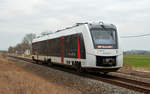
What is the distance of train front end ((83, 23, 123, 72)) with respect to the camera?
1368 centimetres

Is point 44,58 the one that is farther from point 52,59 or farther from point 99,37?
point 99,37

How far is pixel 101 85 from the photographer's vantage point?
10969mm

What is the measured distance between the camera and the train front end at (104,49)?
1368 cm

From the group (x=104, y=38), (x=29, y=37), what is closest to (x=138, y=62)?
(x=104, y=38)

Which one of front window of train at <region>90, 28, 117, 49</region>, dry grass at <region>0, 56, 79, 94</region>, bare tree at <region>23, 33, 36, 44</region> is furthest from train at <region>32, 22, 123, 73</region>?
bare tree at <region>23, 33, 36, 44</region>

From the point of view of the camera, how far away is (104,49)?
45.2ft

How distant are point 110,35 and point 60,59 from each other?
20.8 ft

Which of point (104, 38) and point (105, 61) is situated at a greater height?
point (104, 38)

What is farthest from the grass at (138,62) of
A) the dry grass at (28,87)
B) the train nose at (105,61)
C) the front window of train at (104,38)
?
the dry grass at (28,87)

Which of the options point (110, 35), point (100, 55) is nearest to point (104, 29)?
point (110, 35)

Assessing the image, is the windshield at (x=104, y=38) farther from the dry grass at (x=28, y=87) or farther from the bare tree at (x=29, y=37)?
the bare tree at (x=29, y=37)

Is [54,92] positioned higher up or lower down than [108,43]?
lower down

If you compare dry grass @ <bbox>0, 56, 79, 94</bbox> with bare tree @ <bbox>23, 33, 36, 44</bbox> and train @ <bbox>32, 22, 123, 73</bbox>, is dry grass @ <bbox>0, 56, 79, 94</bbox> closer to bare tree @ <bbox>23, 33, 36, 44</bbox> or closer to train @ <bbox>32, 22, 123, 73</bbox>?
train @ <bbox>32, 22, 123, 73</bbox>

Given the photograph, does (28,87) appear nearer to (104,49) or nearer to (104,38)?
(104,49)
